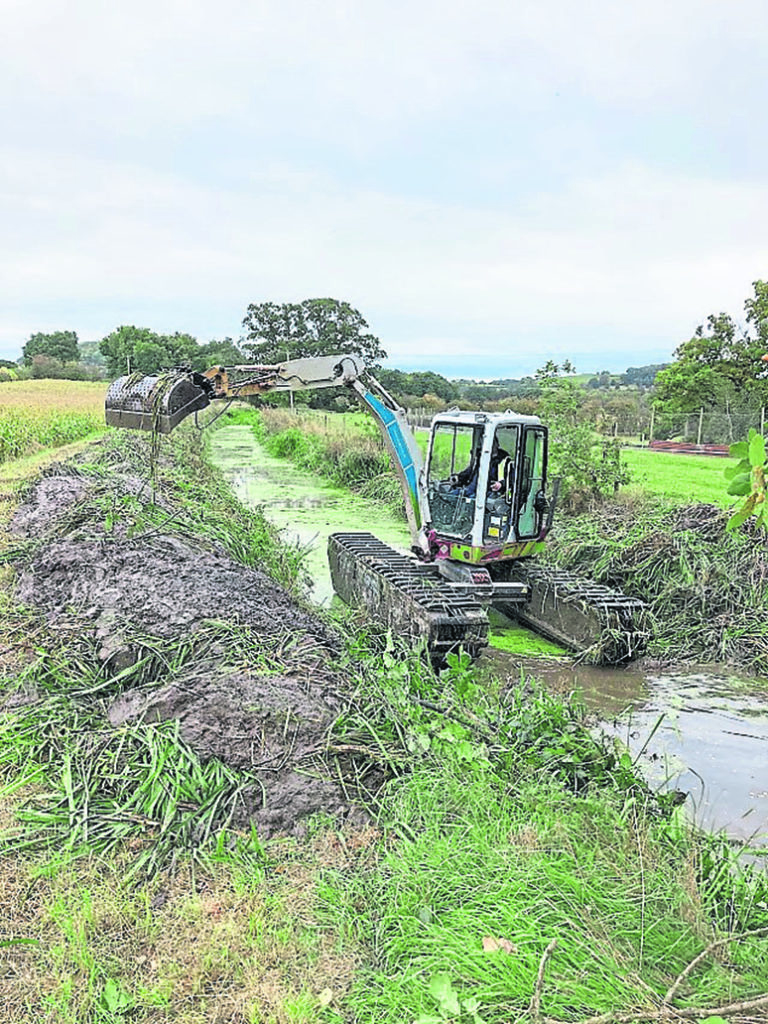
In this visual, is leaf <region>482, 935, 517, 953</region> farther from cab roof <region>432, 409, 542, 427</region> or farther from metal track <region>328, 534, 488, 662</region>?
cab roof <region>432, 409, 542, 427</region>

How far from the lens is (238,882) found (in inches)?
132

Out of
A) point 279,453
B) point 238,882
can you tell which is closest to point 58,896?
point 238,882

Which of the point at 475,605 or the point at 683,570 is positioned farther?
the point at 683,570

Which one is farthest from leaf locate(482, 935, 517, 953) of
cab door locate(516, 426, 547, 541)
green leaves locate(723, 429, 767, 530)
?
cab door locate(516, 426, 547, 541)

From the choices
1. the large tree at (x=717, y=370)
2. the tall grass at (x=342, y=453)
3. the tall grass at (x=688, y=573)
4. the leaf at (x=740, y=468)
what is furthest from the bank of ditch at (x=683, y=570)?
the large tree at (x=717, y=370)

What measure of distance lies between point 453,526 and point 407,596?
5.18ft

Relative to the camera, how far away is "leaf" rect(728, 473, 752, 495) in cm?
190

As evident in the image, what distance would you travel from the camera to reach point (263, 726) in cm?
419

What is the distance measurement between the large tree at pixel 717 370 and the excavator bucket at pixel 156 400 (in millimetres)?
31044

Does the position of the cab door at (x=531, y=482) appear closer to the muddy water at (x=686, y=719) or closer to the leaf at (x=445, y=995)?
the muddy water at (x=686, y=719)

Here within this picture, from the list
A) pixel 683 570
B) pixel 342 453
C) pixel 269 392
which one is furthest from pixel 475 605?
pixel 342 453

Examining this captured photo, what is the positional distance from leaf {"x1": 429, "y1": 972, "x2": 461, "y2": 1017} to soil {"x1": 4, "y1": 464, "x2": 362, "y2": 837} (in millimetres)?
1251

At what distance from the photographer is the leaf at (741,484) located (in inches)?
74.8

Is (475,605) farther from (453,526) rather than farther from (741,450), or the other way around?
(741,450)
